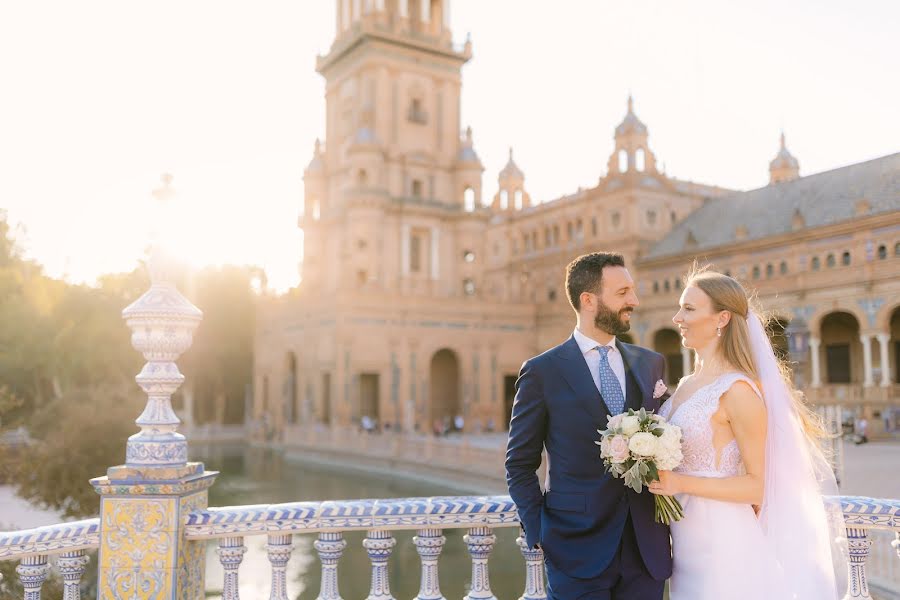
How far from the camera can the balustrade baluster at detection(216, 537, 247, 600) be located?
457 centimetres

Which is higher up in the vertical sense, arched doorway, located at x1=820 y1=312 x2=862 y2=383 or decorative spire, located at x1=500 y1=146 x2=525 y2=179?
decorative spire, located at x1=500 y1=146 x2=525 y2=179

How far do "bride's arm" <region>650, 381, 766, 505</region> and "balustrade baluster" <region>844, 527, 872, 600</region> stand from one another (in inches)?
58.0

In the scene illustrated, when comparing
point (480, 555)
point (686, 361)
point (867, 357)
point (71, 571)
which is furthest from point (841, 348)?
point (71, 571)

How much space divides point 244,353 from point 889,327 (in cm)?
3411

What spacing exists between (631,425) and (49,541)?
139 inches

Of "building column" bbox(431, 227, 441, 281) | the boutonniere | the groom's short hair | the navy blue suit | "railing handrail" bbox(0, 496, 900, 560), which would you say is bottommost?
"railing handrail" bbox(0, 496, 900, 560)

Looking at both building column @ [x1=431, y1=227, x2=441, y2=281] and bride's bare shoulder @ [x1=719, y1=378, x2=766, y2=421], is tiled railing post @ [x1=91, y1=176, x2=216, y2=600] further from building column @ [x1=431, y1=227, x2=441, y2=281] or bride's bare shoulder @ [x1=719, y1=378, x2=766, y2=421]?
building column @ [x1=431, y1=227, x2=441, y2=281]

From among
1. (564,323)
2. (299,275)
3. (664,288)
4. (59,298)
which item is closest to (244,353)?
(299,275)

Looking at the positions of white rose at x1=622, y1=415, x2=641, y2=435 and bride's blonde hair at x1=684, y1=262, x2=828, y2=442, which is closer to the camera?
white rose at x1=622, y1=415, x2=641, y2=435

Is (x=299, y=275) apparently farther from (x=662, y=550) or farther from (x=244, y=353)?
(x=662, y=550)

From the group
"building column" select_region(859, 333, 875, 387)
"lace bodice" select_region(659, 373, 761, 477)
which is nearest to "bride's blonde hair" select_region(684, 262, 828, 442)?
"lace bodice" select_region(659, 373, 761, 477)

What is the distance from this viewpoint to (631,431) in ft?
10.1

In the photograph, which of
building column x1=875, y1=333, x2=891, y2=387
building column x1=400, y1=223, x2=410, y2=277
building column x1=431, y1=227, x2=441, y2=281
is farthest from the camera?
building column x1=431, y1=227, x2=441, y2=281

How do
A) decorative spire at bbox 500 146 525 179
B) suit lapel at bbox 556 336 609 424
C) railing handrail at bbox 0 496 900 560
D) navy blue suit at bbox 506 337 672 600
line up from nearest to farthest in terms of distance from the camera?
navy blue suit at bbox 506 337 672 600 < suit lapel at bbox 556 336 609 424 < railing handrail at bbox 0 496 900 560 < decorative spire at bbox 500 146 525 179
